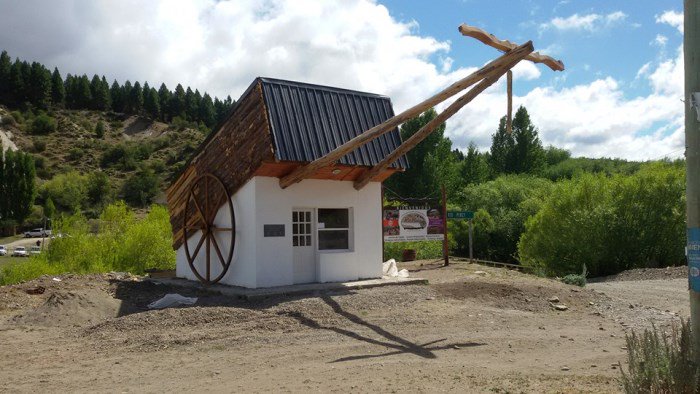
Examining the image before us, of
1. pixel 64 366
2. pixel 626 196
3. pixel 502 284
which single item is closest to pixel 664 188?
pixel 626 196

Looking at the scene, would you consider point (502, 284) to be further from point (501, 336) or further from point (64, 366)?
point (64, 366)

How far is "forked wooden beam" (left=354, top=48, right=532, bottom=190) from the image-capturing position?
36.2 feet

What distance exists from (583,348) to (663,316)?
11.7 feet

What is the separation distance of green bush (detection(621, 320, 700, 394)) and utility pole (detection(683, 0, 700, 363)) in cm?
11

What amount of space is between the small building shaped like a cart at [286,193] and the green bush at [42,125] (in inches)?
3870

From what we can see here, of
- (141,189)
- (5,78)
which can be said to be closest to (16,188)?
(141,189)

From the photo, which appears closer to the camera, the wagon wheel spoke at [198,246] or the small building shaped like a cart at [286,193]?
the small building shaped like a cart at [286,193]

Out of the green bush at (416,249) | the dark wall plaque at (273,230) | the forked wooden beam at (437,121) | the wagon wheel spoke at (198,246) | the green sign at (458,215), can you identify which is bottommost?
the green bush at (416,249)

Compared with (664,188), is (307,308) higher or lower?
lower

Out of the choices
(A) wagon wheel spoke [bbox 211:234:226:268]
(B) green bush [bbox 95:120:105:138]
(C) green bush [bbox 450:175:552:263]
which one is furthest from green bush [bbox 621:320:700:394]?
(B) green bush [bbox 95:120:105:138]

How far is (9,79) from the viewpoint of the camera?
11338cm

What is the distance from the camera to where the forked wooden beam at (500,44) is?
1047 cm

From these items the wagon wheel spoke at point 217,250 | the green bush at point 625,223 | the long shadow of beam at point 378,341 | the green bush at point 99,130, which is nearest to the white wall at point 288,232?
the wagon wheel spoke at point 217,250

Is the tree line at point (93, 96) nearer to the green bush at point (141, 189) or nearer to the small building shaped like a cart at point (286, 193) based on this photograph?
the green bush at point (141, 189)
